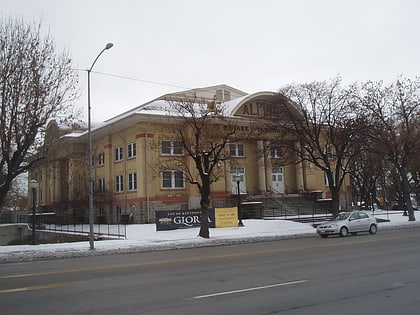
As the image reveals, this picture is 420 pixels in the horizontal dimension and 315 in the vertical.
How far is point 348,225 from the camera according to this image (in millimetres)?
26609

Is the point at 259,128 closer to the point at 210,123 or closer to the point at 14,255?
the point at 210,123

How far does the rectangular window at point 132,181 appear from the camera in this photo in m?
43.1

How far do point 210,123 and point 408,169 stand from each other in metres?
31.9

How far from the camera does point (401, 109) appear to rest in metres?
37.6

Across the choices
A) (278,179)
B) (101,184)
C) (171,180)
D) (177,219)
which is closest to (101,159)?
(101,184)

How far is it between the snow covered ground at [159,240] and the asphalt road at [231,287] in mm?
6759

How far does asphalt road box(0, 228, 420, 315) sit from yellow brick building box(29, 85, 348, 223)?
2208cm

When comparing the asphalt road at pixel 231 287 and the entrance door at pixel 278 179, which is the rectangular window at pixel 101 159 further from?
the asphalt road at pixel 231 287

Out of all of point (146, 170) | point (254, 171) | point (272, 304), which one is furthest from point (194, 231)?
point (272, 304)

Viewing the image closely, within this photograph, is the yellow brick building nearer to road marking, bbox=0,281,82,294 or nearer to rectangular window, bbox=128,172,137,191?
rectangular window, bbox=128,172,137,191

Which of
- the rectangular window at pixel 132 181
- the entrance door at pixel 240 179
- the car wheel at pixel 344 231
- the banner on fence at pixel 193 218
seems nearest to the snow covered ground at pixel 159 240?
the banner on fence at pixel 193 218

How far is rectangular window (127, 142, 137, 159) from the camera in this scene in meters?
43.5

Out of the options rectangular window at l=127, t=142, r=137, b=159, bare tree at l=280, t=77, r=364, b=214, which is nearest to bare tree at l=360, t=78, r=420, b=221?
bare tree at l=280, t=77, r=364, b=214

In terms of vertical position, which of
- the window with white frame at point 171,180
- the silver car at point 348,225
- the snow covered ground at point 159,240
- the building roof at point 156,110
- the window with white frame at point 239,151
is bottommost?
the snow covered ground at point 159,240
